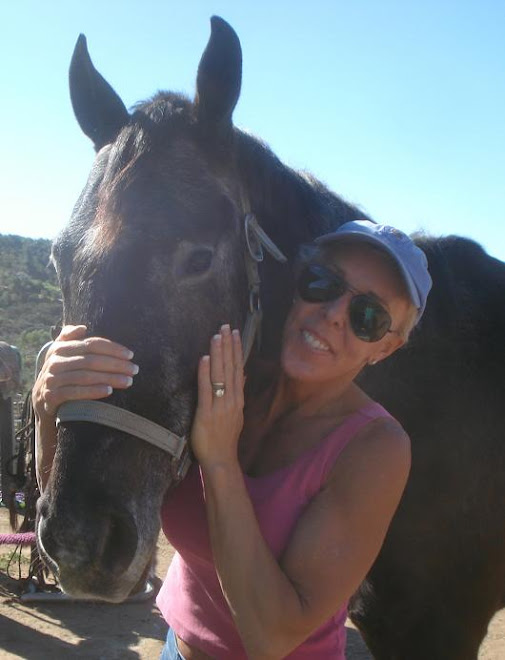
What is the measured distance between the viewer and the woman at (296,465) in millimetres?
1577

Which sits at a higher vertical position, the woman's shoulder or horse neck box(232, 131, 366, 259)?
horse neck box(232, 131, 366, 259)

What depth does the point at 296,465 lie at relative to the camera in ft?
5.79

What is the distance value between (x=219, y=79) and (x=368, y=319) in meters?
1.11

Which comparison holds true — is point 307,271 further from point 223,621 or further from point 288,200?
point 223,621

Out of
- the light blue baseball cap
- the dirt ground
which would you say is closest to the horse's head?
the light blue baseball cap

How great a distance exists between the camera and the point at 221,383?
1824 mm

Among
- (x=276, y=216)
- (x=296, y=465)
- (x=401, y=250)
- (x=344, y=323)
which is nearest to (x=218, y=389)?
(x=296, y=465)

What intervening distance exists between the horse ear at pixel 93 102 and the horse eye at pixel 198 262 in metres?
0.73

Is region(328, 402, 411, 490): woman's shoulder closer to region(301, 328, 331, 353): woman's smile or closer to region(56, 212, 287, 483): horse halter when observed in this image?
region(301, 328, 331, 353): woman's smile

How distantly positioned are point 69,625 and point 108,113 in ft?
15.6

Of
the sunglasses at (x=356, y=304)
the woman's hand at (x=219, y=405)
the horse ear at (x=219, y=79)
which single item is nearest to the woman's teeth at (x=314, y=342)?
the sunglasses at (x=356, y=304)

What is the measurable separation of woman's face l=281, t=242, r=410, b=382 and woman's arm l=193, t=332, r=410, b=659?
0.30m

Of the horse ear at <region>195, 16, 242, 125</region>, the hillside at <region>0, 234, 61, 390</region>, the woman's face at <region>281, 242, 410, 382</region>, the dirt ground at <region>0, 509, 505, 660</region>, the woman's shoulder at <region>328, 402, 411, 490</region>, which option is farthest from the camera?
the hillside at <region>0, 234, 61, 390</region>

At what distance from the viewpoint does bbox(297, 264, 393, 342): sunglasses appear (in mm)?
1899
